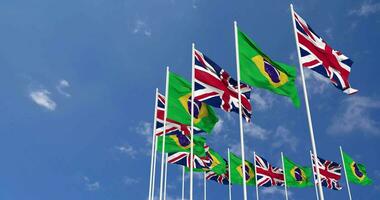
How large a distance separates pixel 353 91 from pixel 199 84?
7.01 metres

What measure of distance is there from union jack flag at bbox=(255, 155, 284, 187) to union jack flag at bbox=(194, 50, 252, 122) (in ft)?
52.7

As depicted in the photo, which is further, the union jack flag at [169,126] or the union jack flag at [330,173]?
the union jack flag at [330,173]

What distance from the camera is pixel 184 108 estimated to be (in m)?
21.2

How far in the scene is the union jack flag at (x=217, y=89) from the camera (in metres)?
18.6

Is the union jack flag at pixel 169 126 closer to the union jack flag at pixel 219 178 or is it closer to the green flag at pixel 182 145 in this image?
the green flag at pixel 182 145

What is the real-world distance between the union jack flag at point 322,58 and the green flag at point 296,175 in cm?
2023

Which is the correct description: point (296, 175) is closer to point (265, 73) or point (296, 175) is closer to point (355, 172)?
point (355, 172)

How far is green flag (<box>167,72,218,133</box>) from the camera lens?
20234 millimetres

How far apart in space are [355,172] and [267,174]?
9789 millimetres

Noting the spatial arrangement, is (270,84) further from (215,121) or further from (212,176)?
(212,176)

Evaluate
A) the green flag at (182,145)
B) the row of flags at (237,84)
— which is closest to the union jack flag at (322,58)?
the row of flags at (237,84)

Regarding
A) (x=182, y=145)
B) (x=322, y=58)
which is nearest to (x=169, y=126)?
(x=182, y=145)

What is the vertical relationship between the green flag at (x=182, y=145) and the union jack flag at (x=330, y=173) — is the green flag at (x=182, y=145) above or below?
below

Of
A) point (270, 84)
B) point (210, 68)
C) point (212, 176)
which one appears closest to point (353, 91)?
point (270, 84)
